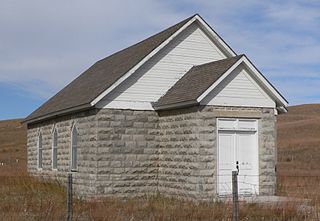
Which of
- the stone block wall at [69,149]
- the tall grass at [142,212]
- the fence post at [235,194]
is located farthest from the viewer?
the stone block wall at [69,149]

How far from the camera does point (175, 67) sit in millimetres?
21750

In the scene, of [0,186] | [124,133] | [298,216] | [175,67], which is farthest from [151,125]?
[298,216]

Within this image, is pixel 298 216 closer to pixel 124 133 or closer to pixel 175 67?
pixel 124 133

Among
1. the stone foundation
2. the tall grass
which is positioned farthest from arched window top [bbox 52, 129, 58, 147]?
the tall grass

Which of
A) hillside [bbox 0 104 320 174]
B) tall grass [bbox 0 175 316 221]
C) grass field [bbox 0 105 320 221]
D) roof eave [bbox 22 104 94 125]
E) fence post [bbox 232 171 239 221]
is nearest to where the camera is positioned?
fence post [bbox 232 171 239 221]

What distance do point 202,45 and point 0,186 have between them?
931cm

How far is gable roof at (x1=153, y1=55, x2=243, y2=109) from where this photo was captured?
18922mm

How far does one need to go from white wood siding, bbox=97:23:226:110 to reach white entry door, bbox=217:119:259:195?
10.3ft

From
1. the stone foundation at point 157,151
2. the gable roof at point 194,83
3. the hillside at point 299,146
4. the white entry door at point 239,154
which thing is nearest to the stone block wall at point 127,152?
the stone foundation at point 157,151

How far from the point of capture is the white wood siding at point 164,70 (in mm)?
20469

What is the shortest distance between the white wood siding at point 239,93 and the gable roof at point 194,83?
0.36 metres

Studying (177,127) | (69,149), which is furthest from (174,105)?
(69,149)

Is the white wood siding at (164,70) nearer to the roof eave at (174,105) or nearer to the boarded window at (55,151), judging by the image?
the roof eave at (174,105)

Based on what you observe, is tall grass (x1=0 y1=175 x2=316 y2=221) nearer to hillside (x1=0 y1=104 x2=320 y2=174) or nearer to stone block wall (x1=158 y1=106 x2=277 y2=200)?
stone block wall (x1=158 y1=106 x2=277 y2=200)
